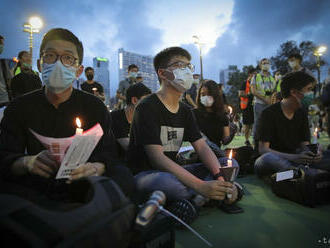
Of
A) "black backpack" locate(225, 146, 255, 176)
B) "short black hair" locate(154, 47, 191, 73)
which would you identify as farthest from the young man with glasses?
"black backpack" locate(225, 146, 255, 176)

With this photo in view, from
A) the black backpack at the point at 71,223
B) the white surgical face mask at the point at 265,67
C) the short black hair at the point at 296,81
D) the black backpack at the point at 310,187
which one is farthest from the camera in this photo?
the white surgical face mask at the point at 265,67

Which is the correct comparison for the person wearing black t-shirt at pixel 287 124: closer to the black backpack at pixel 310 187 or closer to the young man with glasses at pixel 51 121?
the black backpack at pixel 310 187

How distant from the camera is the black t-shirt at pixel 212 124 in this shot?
13.0 ft

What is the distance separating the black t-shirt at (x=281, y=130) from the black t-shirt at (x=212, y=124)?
0.71 meters

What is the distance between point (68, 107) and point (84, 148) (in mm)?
602

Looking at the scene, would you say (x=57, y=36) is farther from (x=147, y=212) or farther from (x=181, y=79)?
(x=147, y=212)

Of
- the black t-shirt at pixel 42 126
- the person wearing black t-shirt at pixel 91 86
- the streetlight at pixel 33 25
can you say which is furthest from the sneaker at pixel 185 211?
the streetlight at pixel 33 25

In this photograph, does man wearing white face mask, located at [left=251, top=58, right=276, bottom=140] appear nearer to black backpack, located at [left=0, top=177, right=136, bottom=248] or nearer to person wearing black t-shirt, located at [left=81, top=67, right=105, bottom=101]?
person wearing black t-shirt, located at [left=81, top=67, right=105, bottom=101]

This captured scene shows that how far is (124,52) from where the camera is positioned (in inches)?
2116

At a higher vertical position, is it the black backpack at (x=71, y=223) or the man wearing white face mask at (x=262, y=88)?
the man wearing white face mask at (x=262, y=88)

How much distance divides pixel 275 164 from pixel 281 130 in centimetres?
67

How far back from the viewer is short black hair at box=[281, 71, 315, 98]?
328cm

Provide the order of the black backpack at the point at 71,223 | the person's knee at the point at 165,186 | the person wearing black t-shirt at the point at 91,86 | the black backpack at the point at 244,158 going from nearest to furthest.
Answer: the black backpack at the point at 71,223
the person's knee at the point at 165,186
the black backpack at the point at 244,158
the person wearing black t-shirt at the point at 91,86

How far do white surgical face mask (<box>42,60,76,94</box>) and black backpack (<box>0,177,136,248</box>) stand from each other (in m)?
1.01
